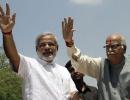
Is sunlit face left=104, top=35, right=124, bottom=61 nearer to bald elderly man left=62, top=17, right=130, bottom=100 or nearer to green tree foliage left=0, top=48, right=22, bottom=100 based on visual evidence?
bald elderly man left=62, top=17, right=130, bottom=100

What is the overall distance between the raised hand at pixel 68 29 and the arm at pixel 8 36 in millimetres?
837

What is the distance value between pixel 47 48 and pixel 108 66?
102 centimetres

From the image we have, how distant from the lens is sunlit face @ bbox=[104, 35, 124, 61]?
24.6 feet

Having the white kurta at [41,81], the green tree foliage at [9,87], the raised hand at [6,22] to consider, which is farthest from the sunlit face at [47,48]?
the green tree foliage at [9,87]

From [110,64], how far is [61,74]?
816 mm

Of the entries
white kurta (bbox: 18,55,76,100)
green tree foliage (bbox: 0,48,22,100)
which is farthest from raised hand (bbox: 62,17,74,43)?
green tree foliage (bbox: 0,48,22,100)

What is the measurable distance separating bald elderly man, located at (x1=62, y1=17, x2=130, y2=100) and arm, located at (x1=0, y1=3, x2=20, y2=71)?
35.6 inches

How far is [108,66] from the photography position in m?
7.67

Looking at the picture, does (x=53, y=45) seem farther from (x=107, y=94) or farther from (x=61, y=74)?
(x=107, y=94)

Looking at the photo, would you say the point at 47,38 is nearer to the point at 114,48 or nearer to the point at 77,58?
the point at 77,58

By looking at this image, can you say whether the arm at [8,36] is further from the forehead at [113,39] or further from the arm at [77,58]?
the forehead at [113,39]

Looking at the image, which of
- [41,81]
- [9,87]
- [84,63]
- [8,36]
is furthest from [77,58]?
[9,87]

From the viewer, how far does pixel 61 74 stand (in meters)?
7.34

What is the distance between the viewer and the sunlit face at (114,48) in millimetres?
7508
